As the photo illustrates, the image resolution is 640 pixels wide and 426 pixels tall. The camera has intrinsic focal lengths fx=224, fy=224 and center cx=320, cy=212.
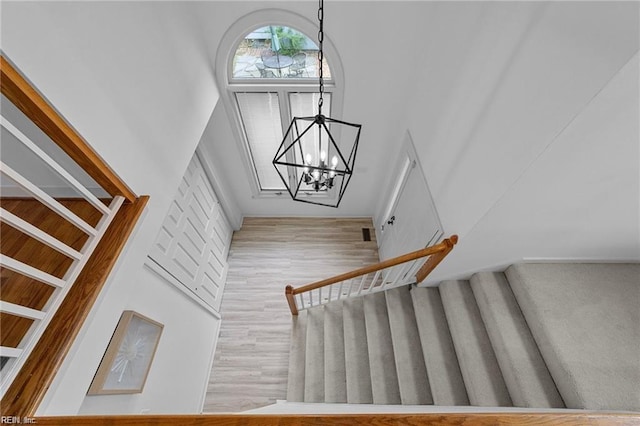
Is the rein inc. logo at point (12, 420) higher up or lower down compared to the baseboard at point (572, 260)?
lower down

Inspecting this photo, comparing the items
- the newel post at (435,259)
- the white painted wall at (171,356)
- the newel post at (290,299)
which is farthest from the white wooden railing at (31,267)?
the newel post at (435,259)

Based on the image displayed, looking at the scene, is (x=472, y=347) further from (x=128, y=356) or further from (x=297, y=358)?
(x=128, y=356)

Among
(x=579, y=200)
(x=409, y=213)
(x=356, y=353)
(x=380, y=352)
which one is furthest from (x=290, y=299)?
(x=579, y=200)

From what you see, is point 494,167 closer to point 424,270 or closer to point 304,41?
point 424,270

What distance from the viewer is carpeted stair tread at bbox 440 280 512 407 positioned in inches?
60.9

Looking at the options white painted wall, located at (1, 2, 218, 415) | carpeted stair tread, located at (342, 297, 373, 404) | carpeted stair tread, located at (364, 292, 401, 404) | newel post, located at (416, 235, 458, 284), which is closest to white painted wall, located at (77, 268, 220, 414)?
white painted wall, located at (1, 2, 218, 415)

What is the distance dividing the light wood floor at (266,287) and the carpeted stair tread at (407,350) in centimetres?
129

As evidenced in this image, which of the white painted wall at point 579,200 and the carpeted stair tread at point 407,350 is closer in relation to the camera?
the white painted wall at point 579,200

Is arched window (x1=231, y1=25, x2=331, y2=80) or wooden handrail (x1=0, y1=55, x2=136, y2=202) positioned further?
arched window (x1=231, y1=25, x2=331, y2=80)

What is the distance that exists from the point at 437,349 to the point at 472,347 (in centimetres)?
28

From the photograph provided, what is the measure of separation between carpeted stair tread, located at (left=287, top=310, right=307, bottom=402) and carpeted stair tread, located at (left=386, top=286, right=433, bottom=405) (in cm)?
105

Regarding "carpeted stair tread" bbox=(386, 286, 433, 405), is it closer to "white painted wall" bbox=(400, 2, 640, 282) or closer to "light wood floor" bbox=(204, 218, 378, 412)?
"white painted wall" bbox=(400, 2, 640, 282)

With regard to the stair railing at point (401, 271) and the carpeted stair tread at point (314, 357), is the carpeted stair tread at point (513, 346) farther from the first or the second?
the carpeted stair tread at point (314, 357)

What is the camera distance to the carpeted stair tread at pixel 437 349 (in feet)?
5.58
